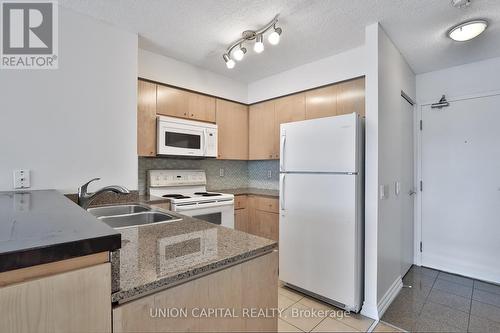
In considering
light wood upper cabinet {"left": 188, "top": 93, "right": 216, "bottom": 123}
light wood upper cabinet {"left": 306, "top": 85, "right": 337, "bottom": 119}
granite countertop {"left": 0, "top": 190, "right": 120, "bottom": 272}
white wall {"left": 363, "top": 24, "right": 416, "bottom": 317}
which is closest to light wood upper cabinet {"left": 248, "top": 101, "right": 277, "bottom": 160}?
light wood upper cabinet {"left": 306, "top": 85, "right": 337, "bottom": 119}

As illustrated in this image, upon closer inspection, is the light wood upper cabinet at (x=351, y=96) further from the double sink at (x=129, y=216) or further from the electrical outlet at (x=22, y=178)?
the electrical outlet at (x=22, y=178)

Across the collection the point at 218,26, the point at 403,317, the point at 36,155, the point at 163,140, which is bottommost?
the point at 403,317

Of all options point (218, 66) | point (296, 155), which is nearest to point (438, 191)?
point (296, 155)

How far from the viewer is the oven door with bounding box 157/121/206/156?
273 cm

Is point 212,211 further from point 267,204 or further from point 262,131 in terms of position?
point 262,131

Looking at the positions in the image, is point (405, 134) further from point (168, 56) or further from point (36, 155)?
point (36, 155)

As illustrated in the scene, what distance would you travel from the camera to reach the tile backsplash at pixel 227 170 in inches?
120

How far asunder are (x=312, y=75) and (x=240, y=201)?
1.81 metres

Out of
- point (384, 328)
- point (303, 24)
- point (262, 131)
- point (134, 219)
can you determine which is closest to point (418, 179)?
point (384, 328)

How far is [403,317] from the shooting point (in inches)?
80.6

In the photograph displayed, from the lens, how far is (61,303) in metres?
0.59

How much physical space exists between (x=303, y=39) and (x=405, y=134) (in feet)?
5.29

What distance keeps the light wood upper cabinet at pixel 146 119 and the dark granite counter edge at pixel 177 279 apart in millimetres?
2056

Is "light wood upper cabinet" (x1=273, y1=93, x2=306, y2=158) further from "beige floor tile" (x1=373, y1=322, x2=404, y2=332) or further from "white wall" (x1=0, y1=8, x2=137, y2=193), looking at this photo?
"beige floor tile" (x1=373, y1=322, x2=404, y2=332)
